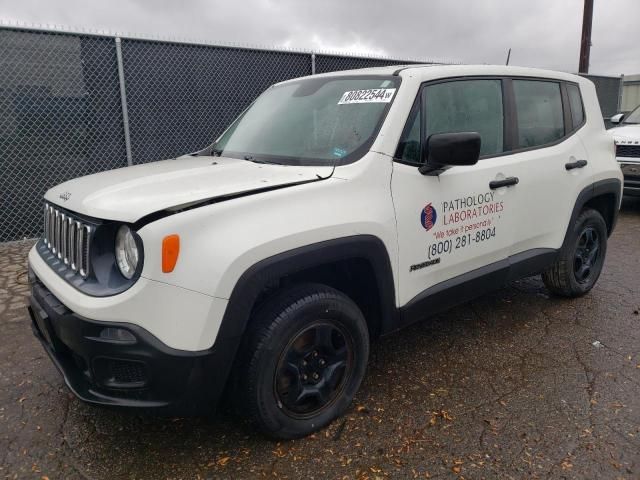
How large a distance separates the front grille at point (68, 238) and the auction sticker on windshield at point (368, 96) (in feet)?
5.20

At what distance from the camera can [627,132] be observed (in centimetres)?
803

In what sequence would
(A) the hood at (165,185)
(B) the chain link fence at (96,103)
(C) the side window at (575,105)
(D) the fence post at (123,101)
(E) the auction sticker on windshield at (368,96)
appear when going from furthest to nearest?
1. (D) the fence post at (123,101)
2. (B) the chain link fence at (96,103)
3. (C) the side window at (575,105)
4. (E) the auction sticker on windshield at (368,96)
5. (A) the hood at (165,185)

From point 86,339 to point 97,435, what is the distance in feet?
2.63

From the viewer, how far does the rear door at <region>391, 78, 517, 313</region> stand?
8.70 ft

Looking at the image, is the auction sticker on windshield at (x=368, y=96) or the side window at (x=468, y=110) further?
the side window at (x=468, y=110)

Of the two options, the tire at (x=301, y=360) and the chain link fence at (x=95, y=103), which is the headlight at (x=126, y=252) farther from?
the chain link fence at (x=95, y=103)

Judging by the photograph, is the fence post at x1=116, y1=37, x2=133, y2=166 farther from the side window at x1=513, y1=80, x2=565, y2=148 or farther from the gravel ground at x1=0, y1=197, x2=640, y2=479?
the side window at x1=513, y1=80, x2=565, y2=148

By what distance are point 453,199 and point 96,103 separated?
520 cm

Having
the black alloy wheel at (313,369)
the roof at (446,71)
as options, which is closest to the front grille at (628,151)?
the roof at (446,71)

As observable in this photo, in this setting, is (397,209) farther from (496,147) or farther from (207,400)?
(207,400)

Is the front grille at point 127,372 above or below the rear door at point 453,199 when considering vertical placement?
below

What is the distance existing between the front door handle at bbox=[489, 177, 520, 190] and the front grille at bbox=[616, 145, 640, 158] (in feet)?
19.1

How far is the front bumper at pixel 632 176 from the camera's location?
7689 mm

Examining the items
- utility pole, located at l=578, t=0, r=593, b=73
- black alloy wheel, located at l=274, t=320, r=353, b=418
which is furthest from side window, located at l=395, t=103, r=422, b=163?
utility pole, located at l=578, t=0, r=593, b=73
